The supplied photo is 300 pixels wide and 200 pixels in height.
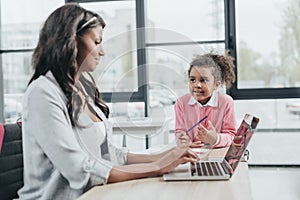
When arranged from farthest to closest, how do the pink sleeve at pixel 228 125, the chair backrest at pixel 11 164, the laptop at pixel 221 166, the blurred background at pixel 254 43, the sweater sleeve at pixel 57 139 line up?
the blurred background at pixel 254 43
the pink sleeve at pixel 228 125
the chair backrest at pixel 11 164
the laptop at pixel 221 166
the sweater sleeve at pixel 57 139

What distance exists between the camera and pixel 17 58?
4359 mm

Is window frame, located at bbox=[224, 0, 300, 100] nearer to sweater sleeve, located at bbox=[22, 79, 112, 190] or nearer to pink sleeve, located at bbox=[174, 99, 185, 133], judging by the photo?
pink sleeve, located at bbox=[174, 99, 185, 133]

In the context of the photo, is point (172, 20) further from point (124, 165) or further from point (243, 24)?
point (124, 165)

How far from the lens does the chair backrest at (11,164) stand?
1.44 metres

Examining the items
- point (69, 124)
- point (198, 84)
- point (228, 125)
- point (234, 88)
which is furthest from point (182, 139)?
point (234, 88)

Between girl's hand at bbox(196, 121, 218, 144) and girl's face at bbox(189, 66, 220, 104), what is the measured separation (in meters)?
0.08

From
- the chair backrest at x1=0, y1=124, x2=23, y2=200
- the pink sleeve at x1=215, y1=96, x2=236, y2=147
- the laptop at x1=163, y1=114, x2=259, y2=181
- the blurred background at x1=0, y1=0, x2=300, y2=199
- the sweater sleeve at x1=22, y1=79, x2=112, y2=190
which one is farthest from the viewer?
the blurred background at x1=0, y1=0, x2=300, y2=199

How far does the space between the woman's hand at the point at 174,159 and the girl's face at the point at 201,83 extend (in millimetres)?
140

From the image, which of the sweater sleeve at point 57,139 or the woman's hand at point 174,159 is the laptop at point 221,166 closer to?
the woman's hand at point 174,159

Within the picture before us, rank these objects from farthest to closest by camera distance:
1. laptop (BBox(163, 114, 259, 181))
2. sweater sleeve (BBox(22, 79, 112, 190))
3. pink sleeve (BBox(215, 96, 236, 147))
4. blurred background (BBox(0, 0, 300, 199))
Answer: blurred background (BBox(0, 0, 300, 199)) → pink sleeve (BBox(215, 96, 236, 147)) → laptop (BBox(163, 114, 259, 181)) → sweater sleeve (BBox(22, 79, 112, 190))

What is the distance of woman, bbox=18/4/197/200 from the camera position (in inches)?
41.4

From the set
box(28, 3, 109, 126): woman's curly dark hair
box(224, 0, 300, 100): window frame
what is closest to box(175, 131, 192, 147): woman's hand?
box(28, 3, 109, 126): woman's curly dark hair

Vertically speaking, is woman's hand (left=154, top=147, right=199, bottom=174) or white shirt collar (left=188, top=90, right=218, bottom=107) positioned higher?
white shirt collar (left=188, top=90, right=218, bottom=107)

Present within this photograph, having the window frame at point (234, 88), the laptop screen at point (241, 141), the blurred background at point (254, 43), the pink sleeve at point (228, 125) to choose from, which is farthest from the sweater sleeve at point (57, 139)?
the window frame at point (234, 88)
